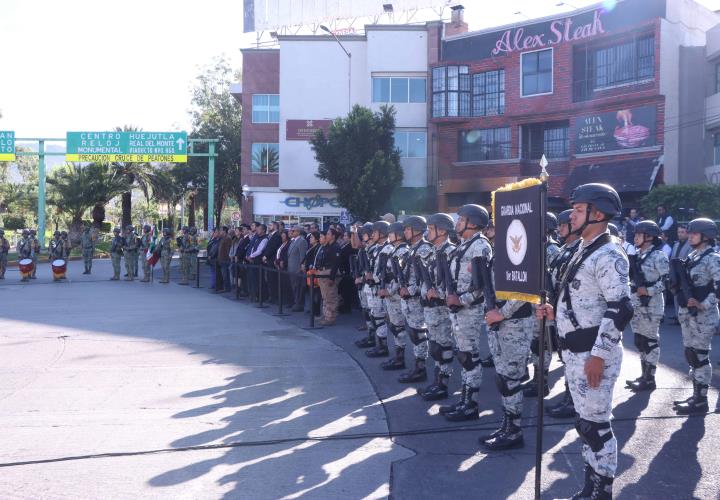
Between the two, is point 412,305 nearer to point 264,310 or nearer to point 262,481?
point 262,481

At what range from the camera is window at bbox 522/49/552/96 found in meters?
33.1

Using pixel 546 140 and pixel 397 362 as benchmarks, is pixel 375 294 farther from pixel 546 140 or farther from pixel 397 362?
pixel 546 140

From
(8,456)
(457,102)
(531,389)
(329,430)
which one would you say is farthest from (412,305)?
(457,102)

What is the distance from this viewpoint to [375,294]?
423 inches

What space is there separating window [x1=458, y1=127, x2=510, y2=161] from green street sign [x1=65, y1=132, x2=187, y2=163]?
13993mm

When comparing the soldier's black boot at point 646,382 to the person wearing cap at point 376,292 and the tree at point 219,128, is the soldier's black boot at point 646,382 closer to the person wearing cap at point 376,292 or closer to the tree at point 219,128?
the person wearing cap at point 376,292

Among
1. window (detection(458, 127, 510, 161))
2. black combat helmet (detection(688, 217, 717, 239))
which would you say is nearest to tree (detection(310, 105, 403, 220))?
window (detection(458, 127, 510, 161))

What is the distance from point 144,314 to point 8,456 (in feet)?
32.5

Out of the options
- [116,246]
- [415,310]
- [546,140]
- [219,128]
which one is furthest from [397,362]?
[219,128]

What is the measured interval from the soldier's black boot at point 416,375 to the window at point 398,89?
30.9 metres

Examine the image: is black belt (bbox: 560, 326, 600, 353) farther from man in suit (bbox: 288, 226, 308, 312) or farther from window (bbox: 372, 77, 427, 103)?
window (bbox: 372, 77, 427, 103)

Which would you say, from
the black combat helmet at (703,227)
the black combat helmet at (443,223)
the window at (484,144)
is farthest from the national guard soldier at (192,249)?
the black combat helmet at (703,227)

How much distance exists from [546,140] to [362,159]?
28.5ft

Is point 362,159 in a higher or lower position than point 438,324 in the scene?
higher
